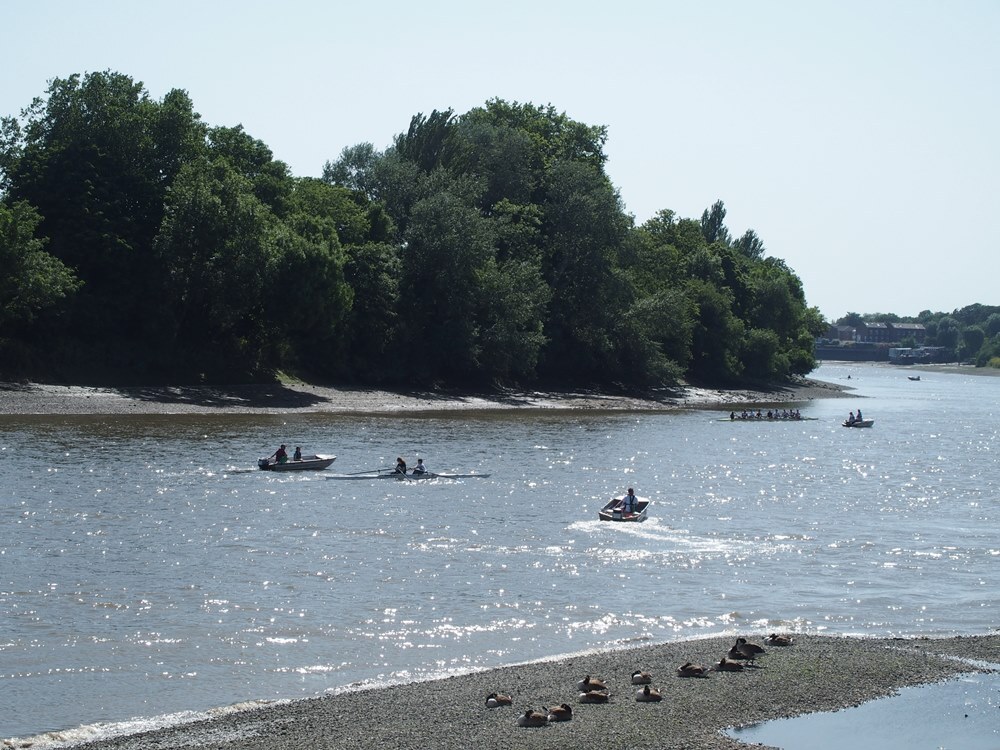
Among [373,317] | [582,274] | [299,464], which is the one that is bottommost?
[299,464]

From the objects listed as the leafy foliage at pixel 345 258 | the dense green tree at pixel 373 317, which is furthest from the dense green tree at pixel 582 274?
the dense green tree at pixel 373 317

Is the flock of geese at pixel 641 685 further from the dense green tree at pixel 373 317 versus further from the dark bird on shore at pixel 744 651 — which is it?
the dense green tree at pixel 373 317

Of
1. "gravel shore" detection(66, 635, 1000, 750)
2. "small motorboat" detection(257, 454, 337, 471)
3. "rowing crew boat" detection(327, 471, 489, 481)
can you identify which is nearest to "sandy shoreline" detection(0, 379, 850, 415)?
"small motorboat" detection(257, 454, 337, 471)

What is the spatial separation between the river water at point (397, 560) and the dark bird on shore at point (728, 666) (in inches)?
146

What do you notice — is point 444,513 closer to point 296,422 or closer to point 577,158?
point 296,422

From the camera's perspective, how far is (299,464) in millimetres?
54656

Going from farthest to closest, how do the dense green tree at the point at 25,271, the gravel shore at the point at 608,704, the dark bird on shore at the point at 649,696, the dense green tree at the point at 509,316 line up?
the dense green tree at the point at 509,316
the dense green tree at the point at 25,271
the dark bird on shore at the point at 649,696
the gravel shore at the point at 608,704

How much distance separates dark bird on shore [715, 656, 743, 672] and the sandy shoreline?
5581 centimetres

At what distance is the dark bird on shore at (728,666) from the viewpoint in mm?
24031

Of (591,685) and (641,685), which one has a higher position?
(591,685)

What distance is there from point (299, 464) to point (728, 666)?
3363 cm

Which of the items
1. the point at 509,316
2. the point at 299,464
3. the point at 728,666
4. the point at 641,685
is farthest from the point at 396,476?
the point at 509,316

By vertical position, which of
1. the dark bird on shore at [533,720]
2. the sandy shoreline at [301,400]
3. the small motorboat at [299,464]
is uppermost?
the sandy shoreline at [301,400]

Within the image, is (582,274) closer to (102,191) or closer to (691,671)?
(102,191)
